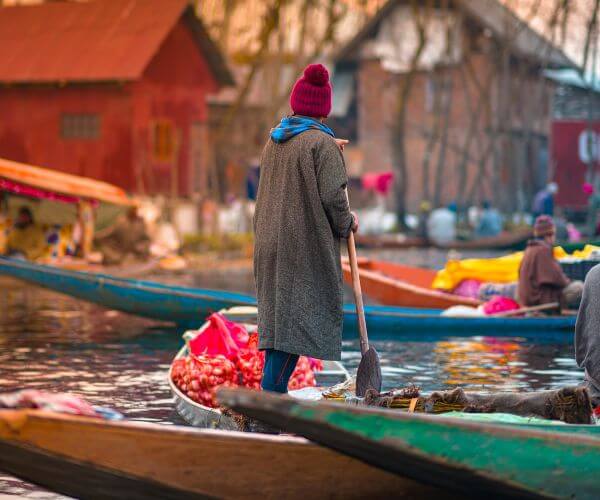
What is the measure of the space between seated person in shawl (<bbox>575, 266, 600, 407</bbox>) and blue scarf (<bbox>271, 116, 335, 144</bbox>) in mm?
1568

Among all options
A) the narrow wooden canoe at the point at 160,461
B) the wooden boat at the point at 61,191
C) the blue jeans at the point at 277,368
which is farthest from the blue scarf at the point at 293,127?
the wooden boat at the point at 61,191

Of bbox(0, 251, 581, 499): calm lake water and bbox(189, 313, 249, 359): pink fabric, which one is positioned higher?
bbox(189, 313, 249, 359): pink fabric

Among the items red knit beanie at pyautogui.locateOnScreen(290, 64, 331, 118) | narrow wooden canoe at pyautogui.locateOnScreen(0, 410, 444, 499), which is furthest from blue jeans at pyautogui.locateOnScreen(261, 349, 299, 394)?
narrow wooden canoe at pyautogui.locateOnScreen(0, 410, 444, 499)

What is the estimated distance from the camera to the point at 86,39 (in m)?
36.6

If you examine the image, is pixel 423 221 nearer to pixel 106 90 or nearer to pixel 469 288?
pixel 106 90

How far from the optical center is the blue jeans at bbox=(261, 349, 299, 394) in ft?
24.3

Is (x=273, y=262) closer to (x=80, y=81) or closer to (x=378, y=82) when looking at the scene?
(x=80, y=81)

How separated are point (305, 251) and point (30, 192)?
1576 cm

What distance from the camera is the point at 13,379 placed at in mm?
11609

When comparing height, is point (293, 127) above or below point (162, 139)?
below

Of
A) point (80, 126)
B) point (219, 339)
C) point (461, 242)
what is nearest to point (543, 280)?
point (219, 339)

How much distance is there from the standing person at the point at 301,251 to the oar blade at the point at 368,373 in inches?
9.1

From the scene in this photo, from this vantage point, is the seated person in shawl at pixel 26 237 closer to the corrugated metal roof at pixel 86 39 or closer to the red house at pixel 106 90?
the red house at pixel 106 90

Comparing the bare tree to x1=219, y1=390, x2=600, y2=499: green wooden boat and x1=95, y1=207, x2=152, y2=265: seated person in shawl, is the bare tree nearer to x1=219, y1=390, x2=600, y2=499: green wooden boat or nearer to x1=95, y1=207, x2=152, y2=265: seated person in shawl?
x1=95, y1=207, x2=152, y2=265: seated person in shawl
